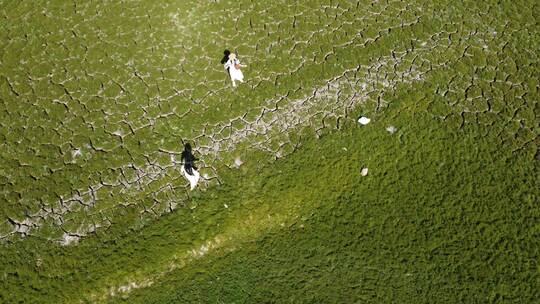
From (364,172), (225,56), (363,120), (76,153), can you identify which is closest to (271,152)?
(364,172)

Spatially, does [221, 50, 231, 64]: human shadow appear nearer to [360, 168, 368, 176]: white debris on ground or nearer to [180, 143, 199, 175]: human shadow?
[180, 143, 199, 175]: human shadow

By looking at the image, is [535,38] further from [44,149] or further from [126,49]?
[44,149]

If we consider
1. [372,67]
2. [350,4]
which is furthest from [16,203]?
[350,4]

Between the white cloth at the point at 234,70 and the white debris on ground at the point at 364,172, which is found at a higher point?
the white cloth at the point at 234,70

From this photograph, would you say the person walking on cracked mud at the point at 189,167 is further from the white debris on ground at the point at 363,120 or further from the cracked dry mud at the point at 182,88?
the white debris on ground at the point at 363,120

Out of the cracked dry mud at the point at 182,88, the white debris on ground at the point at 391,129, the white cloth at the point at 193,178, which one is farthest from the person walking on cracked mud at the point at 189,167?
the white debris on ground at the point at 391,129

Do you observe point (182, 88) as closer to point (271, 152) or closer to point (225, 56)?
point (225, 56)
